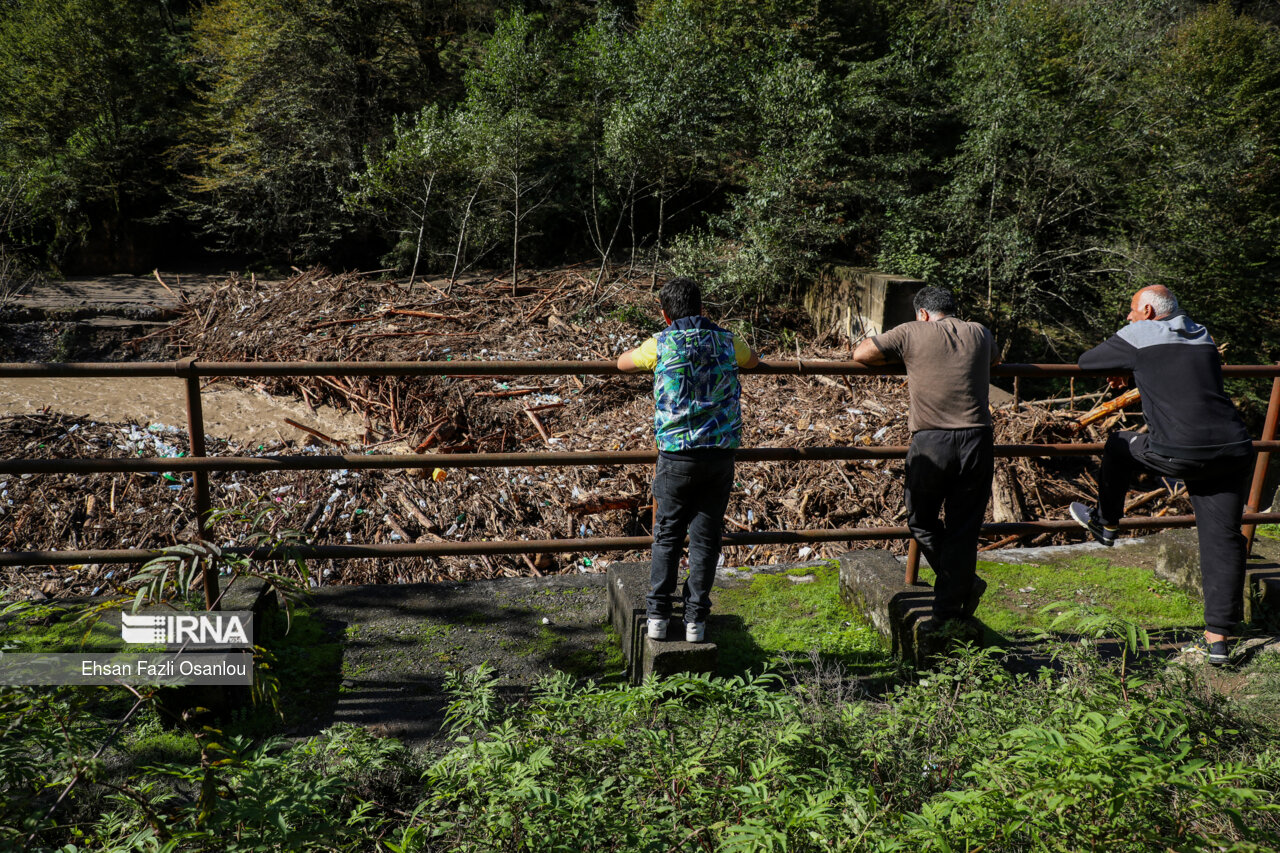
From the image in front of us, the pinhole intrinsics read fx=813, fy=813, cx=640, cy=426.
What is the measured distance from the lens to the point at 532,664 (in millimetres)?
3283

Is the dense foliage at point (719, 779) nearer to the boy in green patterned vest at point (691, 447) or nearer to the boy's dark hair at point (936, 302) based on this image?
the boy in green patterned vest at point (691, 447)

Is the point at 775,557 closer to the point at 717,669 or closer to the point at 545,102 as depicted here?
the point at 717,669

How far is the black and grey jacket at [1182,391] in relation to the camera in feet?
11.0

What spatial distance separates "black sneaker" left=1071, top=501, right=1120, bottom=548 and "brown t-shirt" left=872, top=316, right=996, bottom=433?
3.31ft

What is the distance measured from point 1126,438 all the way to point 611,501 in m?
4.80

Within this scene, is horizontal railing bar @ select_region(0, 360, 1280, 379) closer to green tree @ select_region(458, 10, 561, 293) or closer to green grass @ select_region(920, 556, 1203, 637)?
green grass @ select_region(920, 556, 1203, 637)

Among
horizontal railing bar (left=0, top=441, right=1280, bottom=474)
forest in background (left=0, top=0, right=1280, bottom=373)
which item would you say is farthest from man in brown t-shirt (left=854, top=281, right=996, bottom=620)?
forest in background (left=0, top=0, right=1280, bottom=373)

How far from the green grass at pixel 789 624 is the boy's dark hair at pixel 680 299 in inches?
53.7

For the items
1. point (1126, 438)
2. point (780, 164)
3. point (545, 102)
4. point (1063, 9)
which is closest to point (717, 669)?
point (1126, 438)

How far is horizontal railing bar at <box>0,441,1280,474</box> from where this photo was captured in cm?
309

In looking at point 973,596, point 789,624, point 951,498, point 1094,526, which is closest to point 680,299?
point 951,498

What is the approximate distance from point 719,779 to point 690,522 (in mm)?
1180

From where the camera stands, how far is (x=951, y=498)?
3387mm

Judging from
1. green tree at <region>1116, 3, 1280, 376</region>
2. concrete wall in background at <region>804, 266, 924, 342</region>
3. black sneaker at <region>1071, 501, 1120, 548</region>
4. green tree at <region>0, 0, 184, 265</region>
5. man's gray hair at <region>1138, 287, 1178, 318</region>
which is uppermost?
green tree at <region>0, 0, 184, 265</region>
